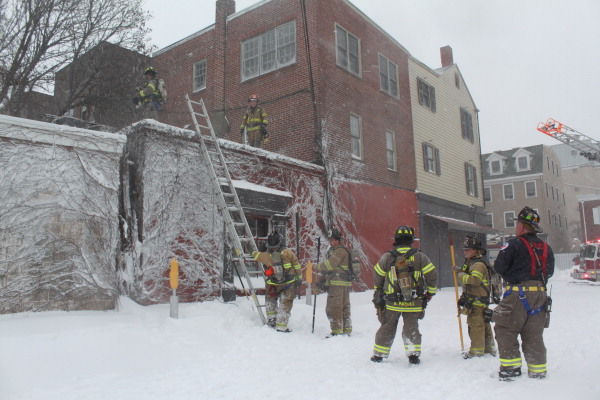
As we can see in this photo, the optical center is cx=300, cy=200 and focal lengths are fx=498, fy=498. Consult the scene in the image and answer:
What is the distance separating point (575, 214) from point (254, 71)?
49.2m

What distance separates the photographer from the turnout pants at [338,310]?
26.2 feet

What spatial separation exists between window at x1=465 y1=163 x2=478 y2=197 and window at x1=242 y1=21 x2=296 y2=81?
11.5 meters

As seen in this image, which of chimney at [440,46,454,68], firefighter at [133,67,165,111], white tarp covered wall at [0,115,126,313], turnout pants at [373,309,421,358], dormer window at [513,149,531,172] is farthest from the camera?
dormer window at [513,149,531,172]

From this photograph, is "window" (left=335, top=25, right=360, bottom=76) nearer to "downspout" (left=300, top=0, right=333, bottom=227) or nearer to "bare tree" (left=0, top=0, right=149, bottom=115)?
"downspout" (left=300, top=0, right=333, bottom=227)

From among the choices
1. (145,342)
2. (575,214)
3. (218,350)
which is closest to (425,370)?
(218,350)

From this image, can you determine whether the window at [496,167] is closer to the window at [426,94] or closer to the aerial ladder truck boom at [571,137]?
the aerial ladder truck boom at [571,137]

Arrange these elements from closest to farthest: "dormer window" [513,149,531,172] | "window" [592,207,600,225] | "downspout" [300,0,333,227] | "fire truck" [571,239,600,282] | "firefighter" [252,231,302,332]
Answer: "firefighter" [252,231,302,332] < "downspout" [300,0,333,227] < "fire truck" [571,239,600,282] < "window" [592,207,600,225] < "dormer window" [513,149,531,172]

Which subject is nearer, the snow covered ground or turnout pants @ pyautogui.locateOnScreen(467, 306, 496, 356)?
the snow covered ground

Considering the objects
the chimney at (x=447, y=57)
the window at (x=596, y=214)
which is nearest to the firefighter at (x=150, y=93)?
the chimney at (x=447, y=57)

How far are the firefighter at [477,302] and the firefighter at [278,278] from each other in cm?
278

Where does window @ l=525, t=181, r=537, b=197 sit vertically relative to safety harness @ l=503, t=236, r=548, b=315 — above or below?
above

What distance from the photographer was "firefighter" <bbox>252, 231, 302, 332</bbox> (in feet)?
26.8

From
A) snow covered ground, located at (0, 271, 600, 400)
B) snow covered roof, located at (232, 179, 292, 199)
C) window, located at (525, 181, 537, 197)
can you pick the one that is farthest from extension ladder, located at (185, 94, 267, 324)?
window, located at (525, 181, 537, 197)

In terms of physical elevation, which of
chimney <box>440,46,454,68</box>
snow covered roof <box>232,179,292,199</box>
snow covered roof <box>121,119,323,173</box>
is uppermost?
chimney <box>440,46,454,68</box>
